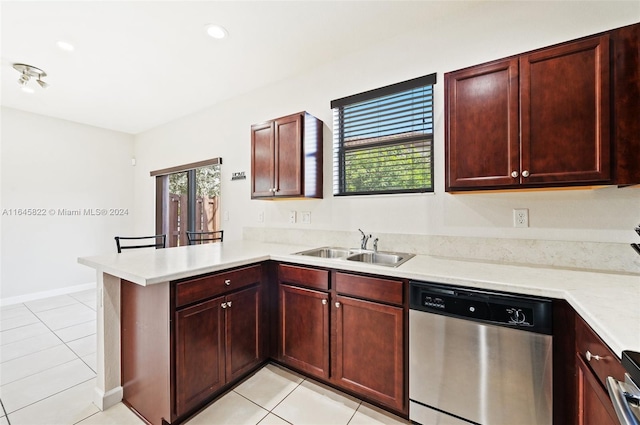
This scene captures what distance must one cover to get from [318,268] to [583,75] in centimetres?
182

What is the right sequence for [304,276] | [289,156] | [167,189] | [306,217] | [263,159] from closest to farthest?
1. [304,276]
2. [289,156]
3. [263,159]
4. [306,217]
5. [167,189]

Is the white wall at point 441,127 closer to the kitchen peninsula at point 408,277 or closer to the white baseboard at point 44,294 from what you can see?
the kitchen peninsula at point 408,277

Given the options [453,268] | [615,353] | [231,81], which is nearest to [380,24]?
[231,81]

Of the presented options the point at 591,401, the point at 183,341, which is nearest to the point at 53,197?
the point at 183,341

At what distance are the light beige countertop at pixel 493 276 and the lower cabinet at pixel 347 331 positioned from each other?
0.37ft

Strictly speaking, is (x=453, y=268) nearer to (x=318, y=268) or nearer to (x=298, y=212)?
(x=318, y=268)

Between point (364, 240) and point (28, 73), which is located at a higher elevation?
point (28, 73)

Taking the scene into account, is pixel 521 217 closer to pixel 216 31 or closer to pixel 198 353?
pixel 198 353

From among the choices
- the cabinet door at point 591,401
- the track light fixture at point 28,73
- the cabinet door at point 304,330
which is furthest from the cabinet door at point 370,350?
the track light fixture at point 28,73

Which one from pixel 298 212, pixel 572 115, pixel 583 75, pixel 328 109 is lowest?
pixel 298 212

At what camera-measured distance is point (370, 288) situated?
1.67 metres

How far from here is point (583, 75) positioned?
1.37 metres

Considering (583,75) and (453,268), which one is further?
(453,268)

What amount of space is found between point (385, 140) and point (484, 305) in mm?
1508
